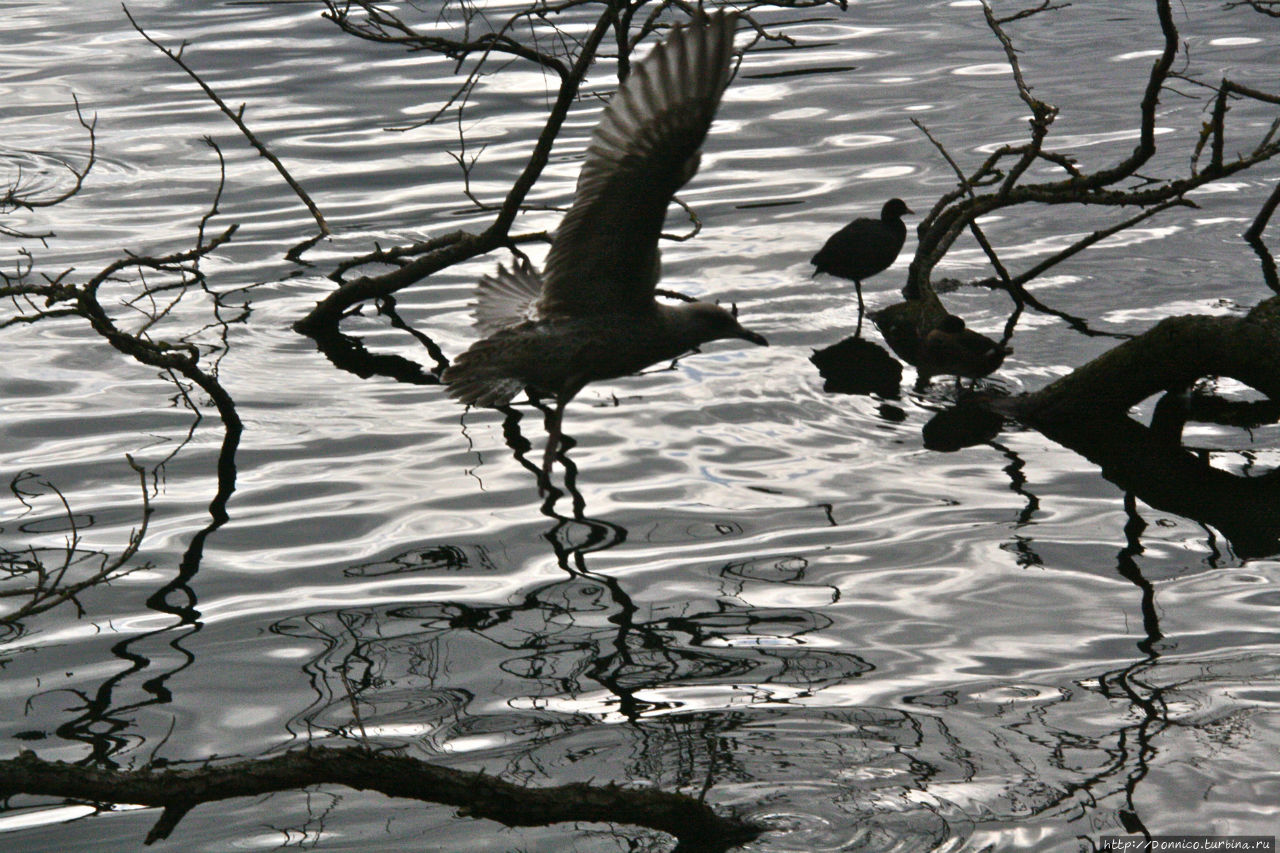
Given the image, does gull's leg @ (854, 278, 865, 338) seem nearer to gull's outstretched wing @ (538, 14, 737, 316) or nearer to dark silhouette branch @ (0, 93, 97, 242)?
gull's outstretched wing @ (538, 14, 737, 316)

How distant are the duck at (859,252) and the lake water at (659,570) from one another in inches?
13.2

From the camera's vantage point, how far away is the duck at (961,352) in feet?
30.0

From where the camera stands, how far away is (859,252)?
1036cm

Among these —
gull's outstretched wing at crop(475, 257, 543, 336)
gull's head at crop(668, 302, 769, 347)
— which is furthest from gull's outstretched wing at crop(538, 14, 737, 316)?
gull's outstretched wing at crop(475, 257, 543, 336)

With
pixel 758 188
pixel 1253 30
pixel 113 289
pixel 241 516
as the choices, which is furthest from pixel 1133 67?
pixel 241 516

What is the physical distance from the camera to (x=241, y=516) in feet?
25.9

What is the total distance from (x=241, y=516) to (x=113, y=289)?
4373mm

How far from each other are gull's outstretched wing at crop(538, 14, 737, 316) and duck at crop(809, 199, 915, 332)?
13.4 ft

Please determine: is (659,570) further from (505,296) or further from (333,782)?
(333,782)

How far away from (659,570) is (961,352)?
2.94 meters

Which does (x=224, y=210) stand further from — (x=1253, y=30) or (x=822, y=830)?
(x=1253, y=30)

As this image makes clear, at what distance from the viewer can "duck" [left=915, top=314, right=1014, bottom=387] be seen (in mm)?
9156

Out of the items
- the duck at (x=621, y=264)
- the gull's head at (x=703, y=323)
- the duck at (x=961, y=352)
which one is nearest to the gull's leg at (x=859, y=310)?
the duck at (x=961, y=352)

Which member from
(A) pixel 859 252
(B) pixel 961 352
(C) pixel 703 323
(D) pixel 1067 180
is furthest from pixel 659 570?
(D) pixel 1067 180
